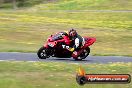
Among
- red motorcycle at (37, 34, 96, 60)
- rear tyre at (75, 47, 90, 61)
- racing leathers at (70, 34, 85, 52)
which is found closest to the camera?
red motorcycle at (37, 34, 96, 60)

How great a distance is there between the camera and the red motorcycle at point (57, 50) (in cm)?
2398

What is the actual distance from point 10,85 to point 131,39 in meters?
29.6

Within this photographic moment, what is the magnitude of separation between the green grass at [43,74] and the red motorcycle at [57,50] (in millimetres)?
4391

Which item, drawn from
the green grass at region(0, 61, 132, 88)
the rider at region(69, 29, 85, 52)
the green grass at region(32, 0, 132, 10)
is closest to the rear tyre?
the rider at region(69, 29, 85, 52)

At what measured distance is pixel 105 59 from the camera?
25.0 metres

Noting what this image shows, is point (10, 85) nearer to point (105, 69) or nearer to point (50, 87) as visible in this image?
Answer: point (50, 87)

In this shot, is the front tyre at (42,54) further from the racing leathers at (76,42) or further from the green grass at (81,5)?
the green grass at (81,5)

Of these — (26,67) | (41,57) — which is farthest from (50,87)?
(41,57)

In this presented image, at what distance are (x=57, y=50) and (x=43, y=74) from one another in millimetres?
7694

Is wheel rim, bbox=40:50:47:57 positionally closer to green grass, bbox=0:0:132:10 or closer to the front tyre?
the front tyre

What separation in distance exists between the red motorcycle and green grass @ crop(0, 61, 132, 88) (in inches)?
173

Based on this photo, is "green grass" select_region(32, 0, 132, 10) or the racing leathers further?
"green grass" select_region(32, 0, 132, 10)

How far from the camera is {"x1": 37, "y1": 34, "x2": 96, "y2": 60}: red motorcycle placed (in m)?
24.0

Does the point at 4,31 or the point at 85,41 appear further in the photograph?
the point at 4,31
